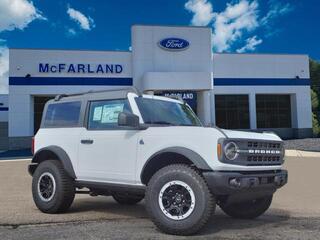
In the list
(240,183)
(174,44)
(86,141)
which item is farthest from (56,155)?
(174,44)

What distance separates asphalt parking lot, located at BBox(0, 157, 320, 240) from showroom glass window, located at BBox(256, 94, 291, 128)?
29.8 meters

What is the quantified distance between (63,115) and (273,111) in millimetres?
34099

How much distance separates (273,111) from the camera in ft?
132

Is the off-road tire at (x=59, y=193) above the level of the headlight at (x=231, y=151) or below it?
below

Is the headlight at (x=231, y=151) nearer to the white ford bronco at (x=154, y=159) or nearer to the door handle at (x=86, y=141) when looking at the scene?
the white ford bronco at (x=154, y=159)

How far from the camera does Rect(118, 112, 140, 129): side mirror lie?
6.62 metres

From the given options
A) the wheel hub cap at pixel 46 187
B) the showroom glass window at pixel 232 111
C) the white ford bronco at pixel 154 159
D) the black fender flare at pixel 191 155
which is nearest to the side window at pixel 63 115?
the white ford bronco at pixel 154 159

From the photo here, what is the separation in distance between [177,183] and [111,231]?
1206mm

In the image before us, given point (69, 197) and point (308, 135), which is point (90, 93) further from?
point (308, 135)

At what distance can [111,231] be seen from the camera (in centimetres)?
648

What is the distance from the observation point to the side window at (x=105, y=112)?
24.2ft

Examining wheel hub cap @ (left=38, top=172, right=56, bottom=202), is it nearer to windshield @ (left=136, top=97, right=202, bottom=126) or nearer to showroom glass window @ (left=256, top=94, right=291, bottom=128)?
windshield @ (left=136, top=97, right=202, bottom=126)

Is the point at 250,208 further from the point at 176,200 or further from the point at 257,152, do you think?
Answer: the point at 176,200

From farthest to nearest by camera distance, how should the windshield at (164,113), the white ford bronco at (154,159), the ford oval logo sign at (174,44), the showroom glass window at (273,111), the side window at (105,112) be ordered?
1. the showroom glass window at (273,111)
2. the ford oval logo sign at (174,44)
3. the side window at (105,112)
4. the windshield at (164,113)
5. the white ford bronco at (154,159)
